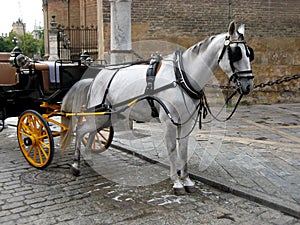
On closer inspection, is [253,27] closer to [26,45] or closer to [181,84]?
[181,84]

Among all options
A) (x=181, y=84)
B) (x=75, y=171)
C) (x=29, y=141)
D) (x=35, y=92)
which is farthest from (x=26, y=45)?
(x=181, y=84)

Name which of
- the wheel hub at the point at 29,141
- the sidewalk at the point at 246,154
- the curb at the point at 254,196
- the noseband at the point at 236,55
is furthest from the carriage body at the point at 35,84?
the noseband at the point at 236,55

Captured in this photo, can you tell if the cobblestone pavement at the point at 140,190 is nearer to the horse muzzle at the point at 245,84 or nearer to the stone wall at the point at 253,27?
the horse muzzle at the point at 245,84

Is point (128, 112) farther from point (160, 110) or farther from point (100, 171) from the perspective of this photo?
point (100, 171)

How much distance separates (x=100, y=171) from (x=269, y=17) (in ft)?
33.9

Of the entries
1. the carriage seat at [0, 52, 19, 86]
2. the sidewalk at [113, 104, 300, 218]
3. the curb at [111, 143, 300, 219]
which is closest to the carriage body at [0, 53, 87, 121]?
the carriage seat at [0, 52, 19, 86]

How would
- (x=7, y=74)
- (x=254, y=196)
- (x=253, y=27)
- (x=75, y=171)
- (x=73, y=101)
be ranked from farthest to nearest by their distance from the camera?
1. (x=253, y=27)
2. (x=7, y=74)
3. (x=73, y=101)
4. (x=75, y=171)
5. (x=254, y=196)

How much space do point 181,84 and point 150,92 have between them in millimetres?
420

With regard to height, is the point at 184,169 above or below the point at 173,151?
below

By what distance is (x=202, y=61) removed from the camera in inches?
182

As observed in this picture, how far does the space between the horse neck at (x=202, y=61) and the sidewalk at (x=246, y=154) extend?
146cm

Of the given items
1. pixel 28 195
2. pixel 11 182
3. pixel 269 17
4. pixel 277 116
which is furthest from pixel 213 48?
pixel 269 17

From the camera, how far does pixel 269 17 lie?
44.7ft

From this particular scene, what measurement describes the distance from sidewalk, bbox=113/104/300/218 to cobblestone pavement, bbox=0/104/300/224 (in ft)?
0.05
